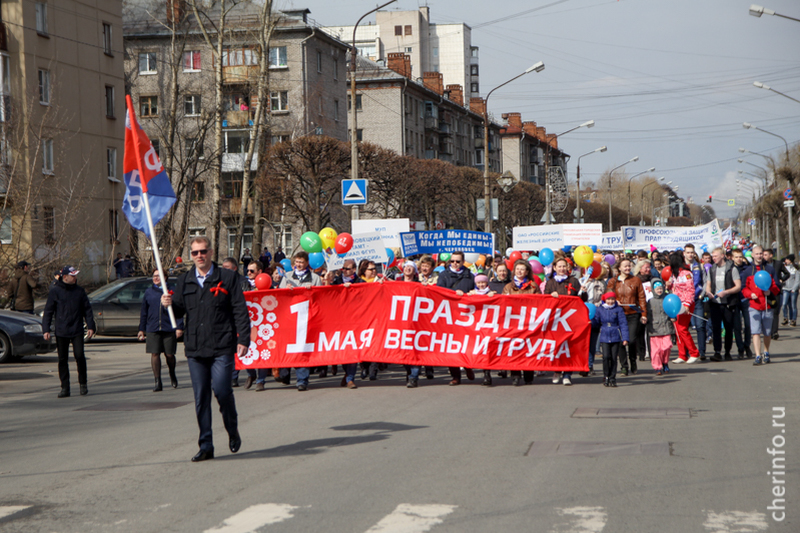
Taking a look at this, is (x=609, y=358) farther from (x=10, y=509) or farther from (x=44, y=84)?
(x=44, y=84)

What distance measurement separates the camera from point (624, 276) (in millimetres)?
13641

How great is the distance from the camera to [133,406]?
11.3 metres

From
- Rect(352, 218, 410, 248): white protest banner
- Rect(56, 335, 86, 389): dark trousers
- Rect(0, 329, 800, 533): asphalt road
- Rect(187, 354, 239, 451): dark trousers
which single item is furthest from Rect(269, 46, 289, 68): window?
Rect(187, 354, 239, 451): dark trousers

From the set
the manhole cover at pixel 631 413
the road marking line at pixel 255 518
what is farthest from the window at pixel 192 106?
the road marking line at pixel 255 518

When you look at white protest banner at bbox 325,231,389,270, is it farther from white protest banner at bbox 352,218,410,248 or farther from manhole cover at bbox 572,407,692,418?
manhole cover at bbox 572,407,692,418

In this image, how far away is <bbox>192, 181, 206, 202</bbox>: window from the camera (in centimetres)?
5625

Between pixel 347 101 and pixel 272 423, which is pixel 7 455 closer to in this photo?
pixel 272 423

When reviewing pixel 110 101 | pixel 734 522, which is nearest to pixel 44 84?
pixel 110 101

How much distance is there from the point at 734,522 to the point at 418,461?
2697mm

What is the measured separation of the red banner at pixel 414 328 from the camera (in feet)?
41.0

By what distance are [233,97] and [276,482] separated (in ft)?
173

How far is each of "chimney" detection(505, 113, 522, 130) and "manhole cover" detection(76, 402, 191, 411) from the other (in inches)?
3947

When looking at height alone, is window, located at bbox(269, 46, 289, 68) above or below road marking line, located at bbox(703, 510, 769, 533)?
above

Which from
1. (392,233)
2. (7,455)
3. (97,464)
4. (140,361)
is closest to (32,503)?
(97,464)
